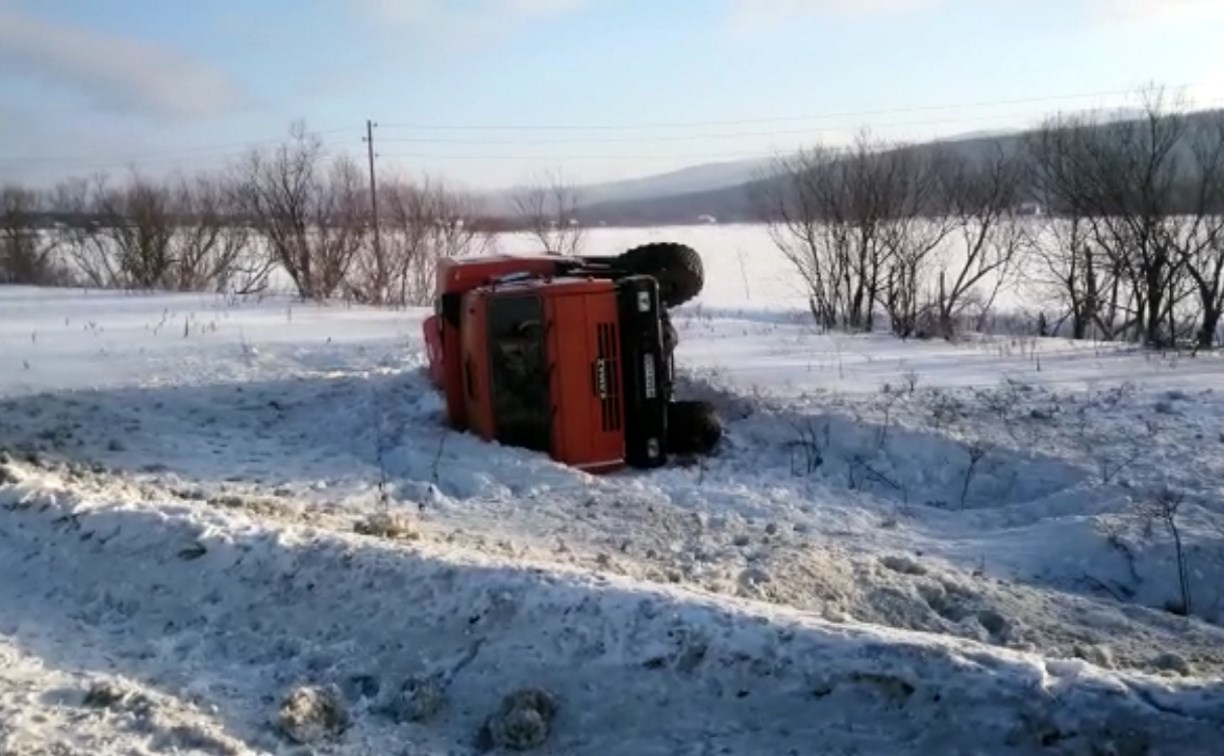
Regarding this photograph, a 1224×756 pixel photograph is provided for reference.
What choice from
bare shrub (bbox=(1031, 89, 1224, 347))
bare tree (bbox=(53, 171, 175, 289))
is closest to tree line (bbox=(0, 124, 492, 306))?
bare tree (bbox=(53, 171, 175, 289))

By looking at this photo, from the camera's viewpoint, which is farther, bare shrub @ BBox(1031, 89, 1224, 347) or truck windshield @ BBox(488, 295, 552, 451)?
bare shrub @ BBox(1031, 89, 1224, 347)

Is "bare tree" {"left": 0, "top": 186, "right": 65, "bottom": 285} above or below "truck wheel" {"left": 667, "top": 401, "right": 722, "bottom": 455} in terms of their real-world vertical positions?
above

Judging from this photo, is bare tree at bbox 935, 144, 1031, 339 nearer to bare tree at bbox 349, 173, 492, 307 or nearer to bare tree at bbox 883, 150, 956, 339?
bare tree at bbox 883, 150, 956, 339

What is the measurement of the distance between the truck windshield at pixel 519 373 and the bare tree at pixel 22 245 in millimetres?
34274

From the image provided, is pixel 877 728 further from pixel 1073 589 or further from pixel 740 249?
pixel 740 249

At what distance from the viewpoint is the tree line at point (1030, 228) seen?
2728 centimetres

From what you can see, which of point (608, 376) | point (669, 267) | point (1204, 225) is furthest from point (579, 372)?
point (1204, 225)

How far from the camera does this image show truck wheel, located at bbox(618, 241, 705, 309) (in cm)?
1025

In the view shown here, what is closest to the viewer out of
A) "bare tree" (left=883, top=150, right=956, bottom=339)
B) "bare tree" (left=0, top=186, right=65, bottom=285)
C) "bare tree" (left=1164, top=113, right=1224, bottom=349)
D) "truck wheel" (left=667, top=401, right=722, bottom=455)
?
"truck wheel" (left=667, top=401, right=722, bottom=455)

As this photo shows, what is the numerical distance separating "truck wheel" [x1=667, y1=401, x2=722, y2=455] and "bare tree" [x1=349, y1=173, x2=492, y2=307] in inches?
840

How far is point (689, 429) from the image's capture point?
30.6 ft

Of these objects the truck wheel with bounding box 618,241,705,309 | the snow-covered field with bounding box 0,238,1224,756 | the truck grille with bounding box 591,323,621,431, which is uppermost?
the truck wheel with bounding box 618,241,705,309

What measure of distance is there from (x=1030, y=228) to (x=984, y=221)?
145 cm

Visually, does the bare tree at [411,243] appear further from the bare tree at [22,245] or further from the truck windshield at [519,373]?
the truck windshield at [519,373]
